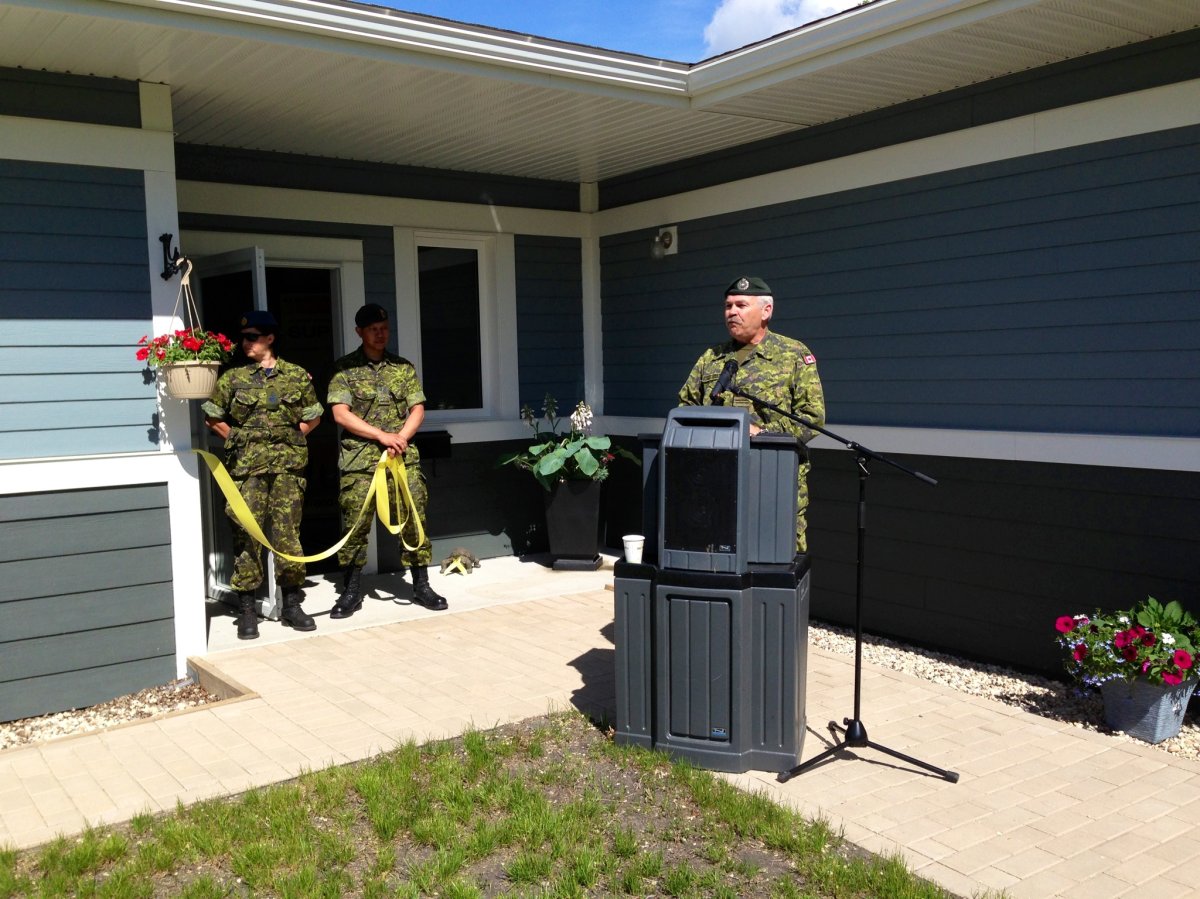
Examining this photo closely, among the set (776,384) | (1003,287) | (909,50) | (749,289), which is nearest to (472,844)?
(776,384)

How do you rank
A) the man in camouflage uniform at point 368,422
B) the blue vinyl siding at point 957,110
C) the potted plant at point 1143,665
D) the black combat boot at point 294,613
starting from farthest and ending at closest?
1. the man in camouflage uniform at point 368,422
2. the black combat boot at point 294,613
3. the blue vinyl siding at point 957,110
4. the potted plant at point 1143,665

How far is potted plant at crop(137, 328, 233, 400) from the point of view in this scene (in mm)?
4625

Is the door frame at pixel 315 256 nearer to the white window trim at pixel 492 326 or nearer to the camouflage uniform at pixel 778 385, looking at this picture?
the white window trim at pixel 492 326

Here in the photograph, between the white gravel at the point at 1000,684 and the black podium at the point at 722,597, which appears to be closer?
the black podium at the point at 722,597

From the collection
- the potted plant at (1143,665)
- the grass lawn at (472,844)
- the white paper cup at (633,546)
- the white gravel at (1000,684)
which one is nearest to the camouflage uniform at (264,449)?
Answer: the white paper cup at (633,546)

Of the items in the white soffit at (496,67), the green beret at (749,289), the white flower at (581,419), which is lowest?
the white flower at (581,419)

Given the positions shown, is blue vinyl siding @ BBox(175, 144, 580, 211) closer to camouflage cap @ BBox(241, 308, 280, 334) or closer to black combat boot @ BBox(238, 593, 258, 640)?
camouflage cap @ BBox(241, 308, 280, 334)

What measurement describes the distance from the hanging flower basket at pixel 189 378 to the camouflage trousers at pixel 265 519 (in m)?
0.69

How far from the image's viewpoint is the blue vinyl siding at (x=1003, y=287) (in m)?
4.28

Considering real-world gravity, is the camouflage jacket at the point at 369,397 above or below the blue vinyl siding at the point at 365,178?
below

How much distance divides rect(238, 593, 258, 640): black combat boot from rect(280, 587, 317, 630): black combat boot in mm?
196

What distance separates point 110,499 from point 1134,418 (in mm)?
4604

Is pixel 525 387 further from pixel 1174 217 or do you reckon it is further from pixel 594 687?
pixel 1174 217

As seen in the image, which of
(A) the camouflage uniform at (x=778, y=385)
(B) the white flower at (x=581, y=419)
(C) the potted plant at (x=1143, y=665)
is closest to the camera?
(C) the potted plant at (x=1143, y=665)
